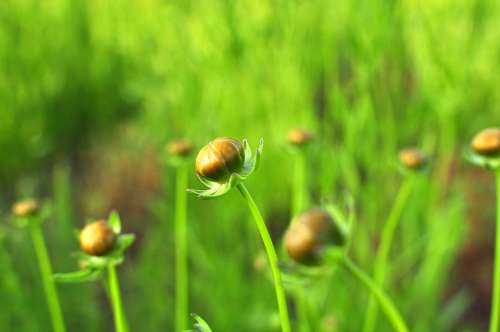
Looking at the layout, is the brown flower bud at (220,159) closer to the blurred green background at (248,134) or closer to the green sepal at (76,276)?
→ the green sepal at (76,276)

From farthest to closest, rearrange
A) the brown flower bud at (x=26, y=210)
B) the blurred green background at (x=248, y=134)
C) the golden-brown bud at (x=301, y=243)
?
the blurred green background at (x=248, y=134)
the brown flower bud at (x=26, y=210)
the golden-brown bud at (x=301, y=243)

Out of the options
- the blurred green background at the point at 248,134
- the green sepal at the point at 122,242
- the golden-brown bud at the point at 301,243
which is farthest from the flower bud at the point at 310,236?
the blurred green background at the point at 248,134

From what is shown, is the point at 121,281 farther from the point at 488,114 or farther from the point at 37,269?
the point at 488,114

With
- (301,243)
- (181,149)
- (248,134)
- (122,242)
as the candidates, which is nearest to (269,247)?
(301,243)

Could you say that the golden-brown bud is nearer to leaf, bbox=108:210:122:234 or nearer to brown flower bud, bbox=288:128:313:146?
leaf, bbox=108:210:122:234

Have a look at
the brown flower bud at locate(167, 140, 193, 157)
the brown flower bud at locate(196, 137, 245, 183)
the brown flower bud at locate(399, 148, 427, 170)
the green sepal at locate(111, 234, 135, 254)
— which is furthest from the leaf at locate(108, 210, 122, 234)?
the brown flower bud at locate(399, 148, 427, 170)
